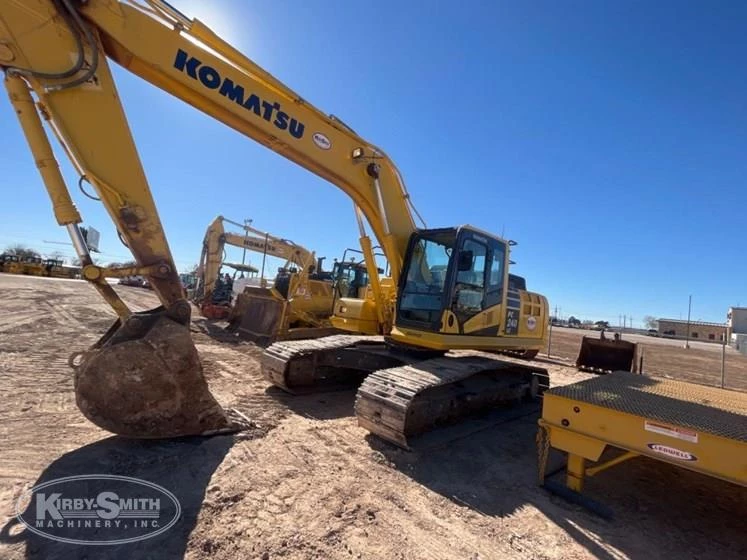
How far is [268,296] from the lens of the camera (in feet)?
41.4

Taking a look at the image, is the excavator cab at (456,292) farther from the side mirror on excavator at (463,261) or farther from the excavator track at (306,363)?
the excavator track at (306,363)

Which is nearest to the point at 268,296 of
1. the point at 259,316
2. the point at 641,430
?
the point at 259,316

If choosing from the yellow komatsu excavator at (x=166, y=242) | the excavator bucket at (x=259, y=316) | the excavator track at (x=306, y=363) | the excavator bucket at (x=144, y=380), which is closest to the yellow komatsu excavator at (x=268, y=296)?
the excavator bucket at (x=259, y=316)

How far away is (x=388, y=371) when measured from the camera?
4828 millimetres

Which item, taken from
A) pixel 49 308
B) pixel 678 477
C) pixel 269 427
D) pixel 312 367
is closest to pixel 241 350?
pixel 312 367

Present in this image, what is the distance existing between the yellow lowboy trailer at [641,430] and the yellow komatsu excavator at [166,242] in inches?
53.7

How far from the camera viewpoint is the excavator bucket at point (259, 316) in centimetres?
1091

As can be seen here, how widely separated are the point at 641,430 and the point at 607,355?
6755 millimetres

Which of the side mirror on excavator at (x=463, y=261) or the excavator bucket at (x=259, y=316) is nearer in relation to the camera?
the side mirror on excavator at (x=463, y=261)

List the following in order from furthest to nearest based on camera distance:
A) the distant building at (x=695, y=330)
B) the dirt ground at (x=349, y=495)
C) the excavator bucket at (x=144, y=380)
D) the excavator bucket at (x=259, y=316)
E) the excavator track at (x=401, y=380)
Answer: the distant building at (x=695, y=330) < the excavator bucket at (x=259, y=316) < the excavator track at (x=401, y=380) < the excavator bucket at (x=144, y=380) < the dirt ground at (x=349, y=495)

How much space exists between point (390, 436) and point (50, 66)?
181 inches

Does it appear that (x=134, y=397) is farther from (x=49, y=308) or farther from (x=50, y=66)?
(x=49, y=308)

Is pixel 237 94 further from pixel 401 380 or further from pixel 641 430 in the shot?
pixel 641 430

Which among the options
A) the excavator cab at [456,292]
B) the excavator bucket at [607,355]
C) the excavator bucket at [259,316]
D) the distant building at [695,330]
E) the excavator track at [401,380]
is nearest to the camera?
the excavator track at [401,380]
